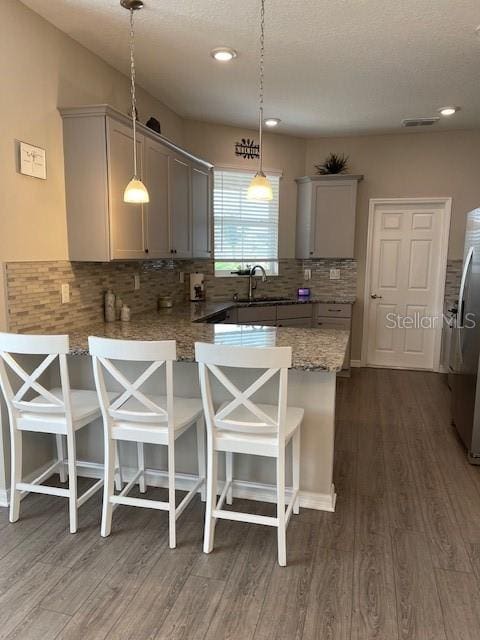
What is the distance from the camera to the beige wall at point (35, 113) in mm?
2445

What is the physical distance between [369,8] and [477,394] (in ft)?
8.16

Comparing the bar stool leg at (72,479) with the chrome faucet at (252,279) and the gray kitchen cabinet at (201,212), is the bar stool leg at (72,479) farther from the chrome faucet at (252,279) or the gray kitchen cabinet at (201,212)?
the chrome faucet at (252,279)

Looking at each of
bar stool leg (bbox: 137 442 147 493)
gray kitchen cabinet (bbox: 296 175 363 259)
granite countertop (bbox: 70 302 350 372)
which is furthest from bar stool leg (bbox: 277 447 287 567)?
gray kitchen cabinet (bbox: 296 175 363 259)

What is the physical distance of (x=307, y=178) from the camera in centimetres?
534

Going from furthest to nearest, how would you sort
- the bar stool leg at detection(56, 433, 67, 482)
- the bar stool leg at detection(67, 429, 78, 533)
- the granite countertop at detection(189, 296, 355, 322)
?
1. the granite countertop at detection(189, 296, 355, 322)
2. the bar stool leg at detection(56, 433, 67, 482)
3. the bar stool leg at detection(67, 429, 78, 533)

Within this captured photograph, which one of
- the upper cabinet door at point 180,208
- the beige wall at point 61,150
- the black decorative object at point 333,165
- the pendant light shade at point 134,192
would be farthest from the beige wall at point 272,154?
the pendant light shade at point 134,192

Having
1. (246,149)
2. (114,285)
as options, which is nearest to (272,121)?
(246,149)

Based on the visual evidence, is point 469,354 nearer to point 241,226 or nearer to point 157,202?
point 157,202

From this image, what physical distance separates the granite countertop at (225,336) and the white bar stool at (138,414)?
277 mm

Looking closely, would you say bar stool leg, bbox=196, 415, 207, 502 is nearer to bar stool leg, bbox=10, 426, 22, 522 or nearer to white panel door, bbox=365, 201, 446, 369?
bar stool leg, bbox=10, 426, 22, 522

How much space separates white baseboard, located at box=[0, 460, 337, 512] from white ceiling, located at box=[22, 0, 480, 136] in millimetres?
2744

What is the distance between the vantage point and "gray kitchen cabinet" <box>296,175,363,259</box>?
5.26 meters

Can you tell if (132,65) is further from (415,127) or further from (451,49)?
(415,127)

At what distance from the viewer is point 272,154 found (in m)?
5.36
